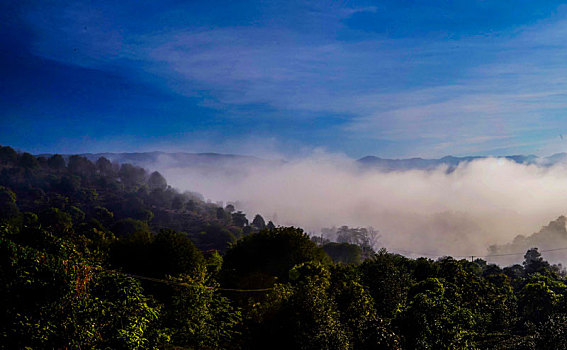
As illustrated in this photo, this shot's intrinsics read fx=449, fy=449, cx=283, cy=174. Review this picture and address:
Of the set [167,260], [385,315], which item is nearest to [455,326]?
[385,315]

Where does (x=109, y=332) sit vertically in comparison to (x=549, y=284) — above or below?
above

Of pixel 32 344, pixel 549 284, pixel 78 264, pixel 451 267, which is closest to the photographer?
pixel 32 344

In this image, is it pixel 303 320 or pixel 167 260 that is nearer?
pixel 303 320

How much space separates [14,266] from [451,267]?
43.5m

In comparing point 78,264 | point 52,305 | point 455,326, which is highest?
point 78,264

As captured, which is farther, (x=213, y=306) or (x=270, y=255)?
(x=270, y=255)

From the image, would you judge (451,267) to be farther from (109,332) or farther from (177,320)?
(109,332)

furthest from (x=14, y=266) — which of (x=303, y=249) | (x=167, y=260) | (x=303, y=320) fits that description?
(x=303, y=249)

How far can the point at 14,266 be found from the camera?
18969 millimetres

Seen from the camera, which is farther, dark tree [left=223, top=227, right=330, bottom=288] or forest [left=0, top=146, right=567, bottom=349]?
dark tree [left=223, top=227, right=330, bottom=288]

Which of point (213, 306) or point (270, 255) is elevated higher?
point (270, 255)

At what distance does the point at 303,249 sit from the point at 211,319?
27.2m

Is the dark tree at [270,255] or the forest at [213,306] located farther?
the dark tree at [270,255]

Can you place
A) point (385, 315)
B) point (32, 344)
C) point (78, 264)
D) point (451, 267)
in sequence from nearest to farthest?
point (32, 344)
point (78, 264)
point (385, 315)
point (451, 267)
